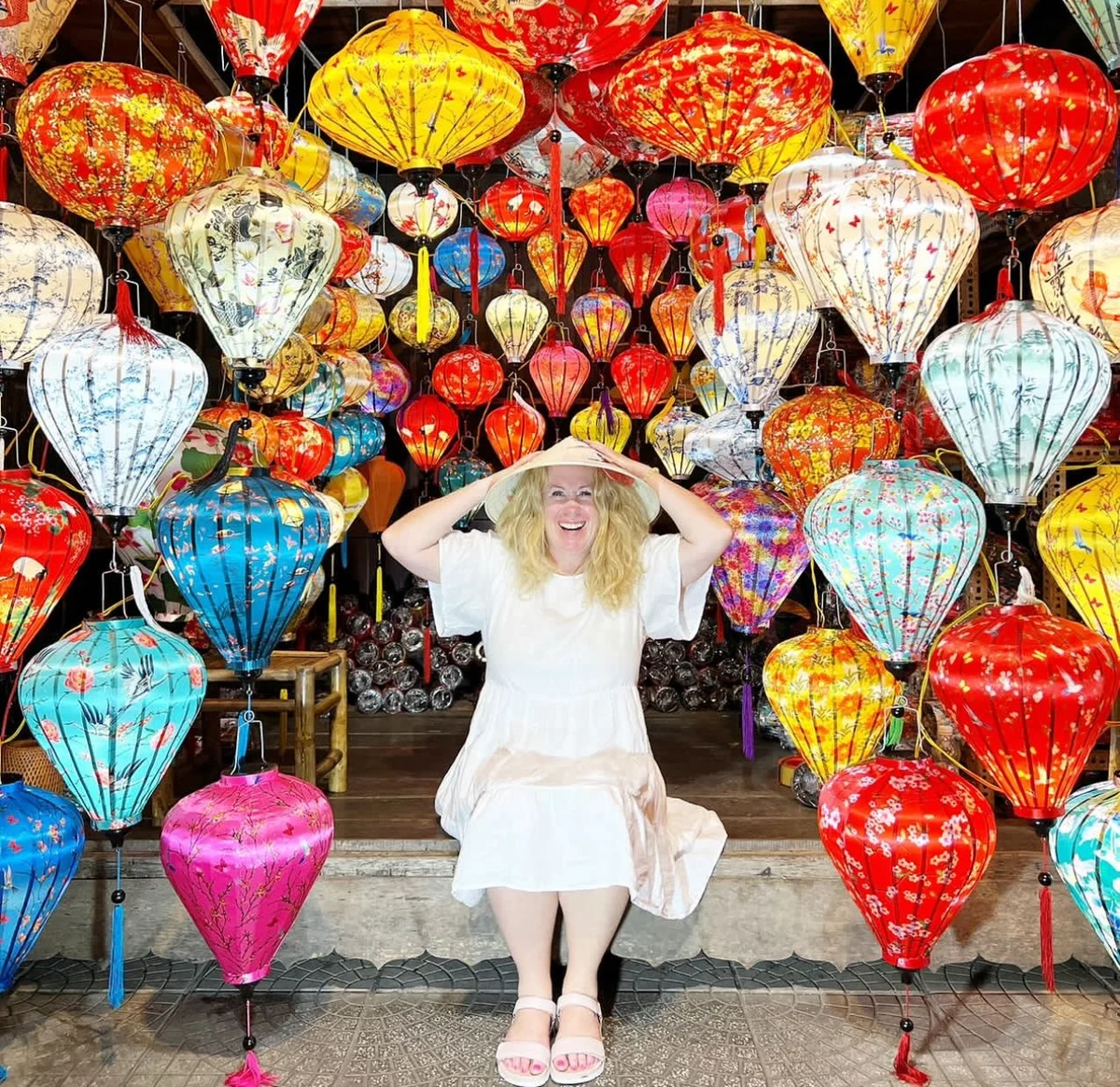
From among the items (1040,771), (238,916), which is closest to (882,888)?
(1040,771)

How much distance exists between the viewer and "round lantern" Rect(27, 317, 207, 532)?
1.62 m

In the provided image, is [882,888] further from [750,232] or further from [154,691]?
[750,232]

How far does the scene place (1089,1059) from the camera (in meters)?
1.91

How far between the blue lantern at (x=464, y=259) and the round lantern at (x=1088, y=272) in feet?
6.49

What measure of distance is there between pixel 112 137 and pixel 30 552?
0.72m

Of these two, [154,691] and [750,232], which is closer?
[154,691]

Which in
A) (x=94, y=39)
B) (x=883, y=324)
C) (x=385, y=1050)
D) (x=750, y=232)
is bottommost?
(x=385, y=1050)

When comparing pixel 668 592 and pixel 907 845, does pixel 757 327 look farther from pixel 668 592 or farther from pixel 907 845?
pixel 907 845

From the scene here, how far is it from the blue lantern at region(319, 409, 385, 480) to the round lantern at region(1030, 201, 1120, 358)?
215cm

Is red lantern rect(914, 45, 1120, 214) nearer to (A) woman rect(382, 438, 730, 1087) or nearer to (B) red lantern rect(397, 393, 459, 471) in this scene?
(A) woman rect(382, 438, 730, 1087)

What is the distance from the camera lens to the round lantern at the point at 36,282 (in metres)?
1.67

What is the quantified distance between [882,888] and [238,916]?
1124 millimetres

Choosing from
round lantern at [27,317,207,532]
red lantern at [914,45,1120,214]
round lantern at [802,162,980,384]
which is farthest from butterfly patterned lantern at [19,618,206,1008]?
red lantern at [914,45,1120,214]

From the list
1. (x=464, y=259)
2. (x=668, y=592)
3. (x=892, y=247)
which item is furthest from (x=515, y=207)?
(x=892, y=247)
